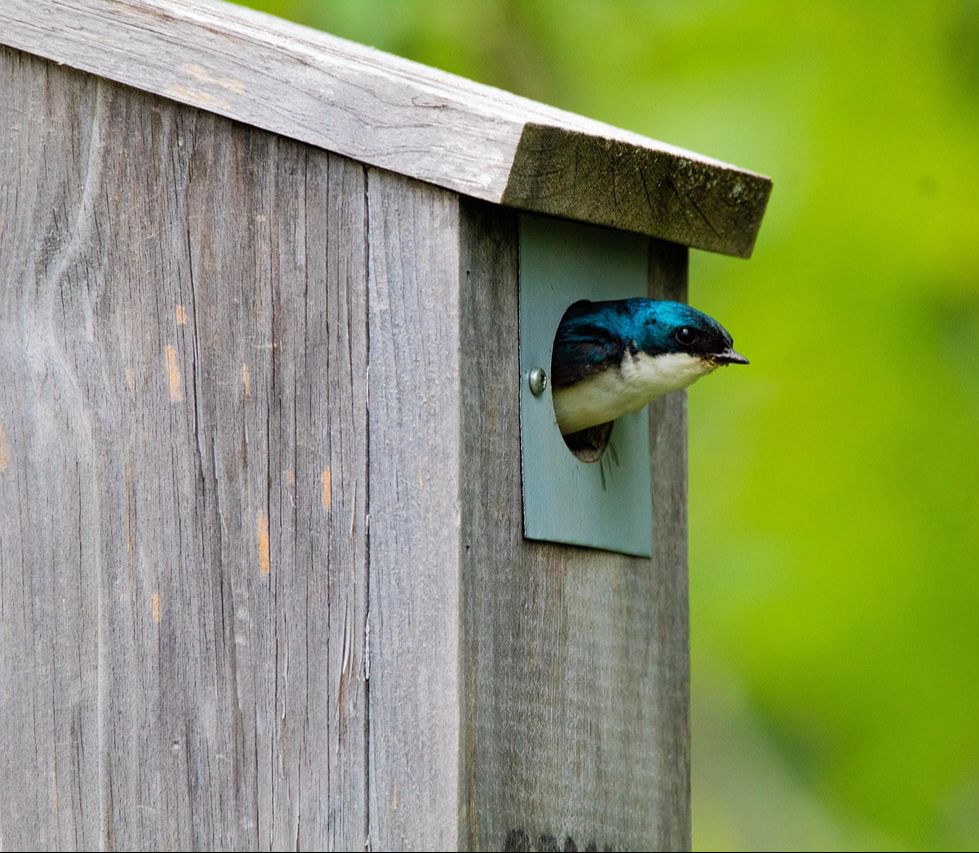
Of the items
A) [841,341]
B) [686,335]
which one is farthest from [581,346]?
[841,341]

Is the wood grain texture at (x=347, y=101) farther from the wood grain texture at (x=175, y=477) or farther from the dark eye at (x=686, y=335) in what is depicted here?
the dark eye at (x=686, y=335)

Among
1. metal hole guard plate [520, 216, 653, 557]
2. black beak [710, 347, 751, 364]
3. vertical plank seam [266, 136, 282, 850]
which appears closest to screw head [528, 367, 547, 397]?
metal hole guard plate [520, 216, 653, 557]

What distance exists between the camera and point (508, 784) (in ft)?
7.11

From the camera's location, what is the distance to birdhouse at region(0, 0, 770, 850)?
204 cm

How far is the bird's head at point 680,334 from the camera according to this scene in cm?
256

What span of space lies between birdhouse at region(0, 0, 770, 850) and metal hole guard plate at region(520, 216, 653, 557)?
1cm

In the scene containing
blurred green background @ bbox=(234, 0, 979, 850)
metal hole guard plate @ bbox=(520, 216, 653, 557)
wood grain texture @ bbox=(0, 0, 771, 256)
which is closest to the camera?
wood grain texture @ bbox=(0, 0, 771, 256)

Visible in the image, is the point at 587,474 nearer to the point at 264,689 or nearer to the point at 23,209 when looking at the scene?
the point at 264,689

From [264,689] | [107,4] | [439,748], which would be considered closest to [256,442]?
[264,689]

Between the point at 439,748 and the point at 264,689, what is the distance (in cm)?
25

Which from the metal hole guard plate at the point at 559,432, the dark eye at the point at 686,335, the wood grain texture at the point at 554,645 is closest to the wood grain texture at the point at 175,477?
the wood grain texture at the point at 554,645

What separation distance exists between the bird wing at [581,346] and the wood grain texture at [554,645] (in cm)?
27

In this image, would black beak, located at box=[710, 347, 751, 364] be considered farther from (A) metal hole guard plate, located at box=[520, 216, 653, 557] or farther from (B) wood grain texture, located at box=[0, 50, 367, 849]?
(B) wood grain texture, located at box=[0, 50, 367, 849]

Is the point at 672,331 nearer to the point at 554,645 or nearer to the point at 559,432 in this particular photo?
the point at 559,432
